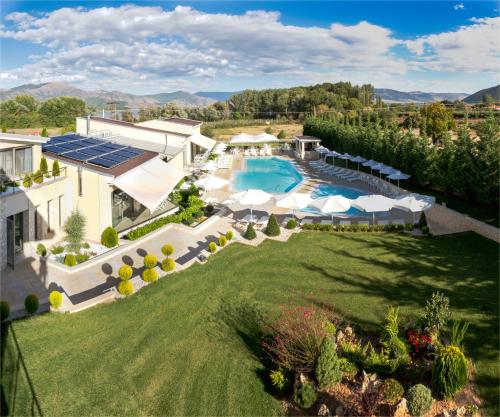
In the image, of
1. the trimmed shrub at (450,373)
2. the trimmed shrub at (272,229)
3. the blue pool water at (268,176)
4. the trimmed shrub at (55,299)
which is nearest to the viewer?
the trimmed shrub at (450,373)

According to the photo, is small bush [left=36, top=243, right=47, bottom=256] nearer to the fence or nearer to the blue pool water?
the fence

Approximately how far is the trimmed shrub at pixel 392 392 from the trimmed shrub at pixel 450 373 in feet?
3.68

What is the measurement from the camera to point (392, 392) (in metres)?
11.7

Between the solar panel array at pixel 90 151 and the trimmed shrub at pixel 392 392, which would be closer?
the trimmed shrub at pixel 392 392

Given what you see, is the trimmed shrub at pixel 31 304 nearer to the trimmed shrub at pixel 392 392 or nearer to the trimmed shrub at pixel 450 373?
the trimmed shrub at pixel 392 392

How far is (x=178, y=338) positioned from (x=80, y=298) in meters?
6.03

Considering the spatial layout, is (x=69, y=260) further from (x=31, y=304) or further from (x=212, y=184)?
(x=212, y=184)

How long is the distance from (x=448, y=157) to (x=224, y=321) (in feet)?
92.1

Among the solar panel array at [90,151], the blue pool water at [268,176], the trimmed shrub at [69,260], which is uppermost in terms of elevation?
the solar panel array at [90,151]

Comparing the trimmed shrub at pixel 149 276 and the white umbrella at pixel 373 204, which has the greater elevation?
the white umbrella at pixel 373 204

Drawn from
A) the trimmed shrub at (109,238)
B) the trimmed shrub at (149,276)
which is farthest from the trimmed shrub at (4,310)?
the trimmed shrub at (109,238)

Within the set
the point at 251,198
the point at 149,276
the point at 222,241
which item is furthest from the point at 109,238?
the point at 251,198

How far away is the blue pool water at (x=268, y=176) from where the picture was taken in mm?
49344

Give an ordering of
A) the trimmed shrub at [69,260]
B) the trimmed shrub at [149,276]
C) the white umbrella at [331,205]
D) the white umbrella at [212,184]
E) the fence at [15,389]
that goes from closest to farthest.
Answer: the fence at [15,389] < the trimmed shrub at [149,276] < the trimmed shrub at [69,260] < the white umbrella at [331,205] < the white umbrella at [212,184]
